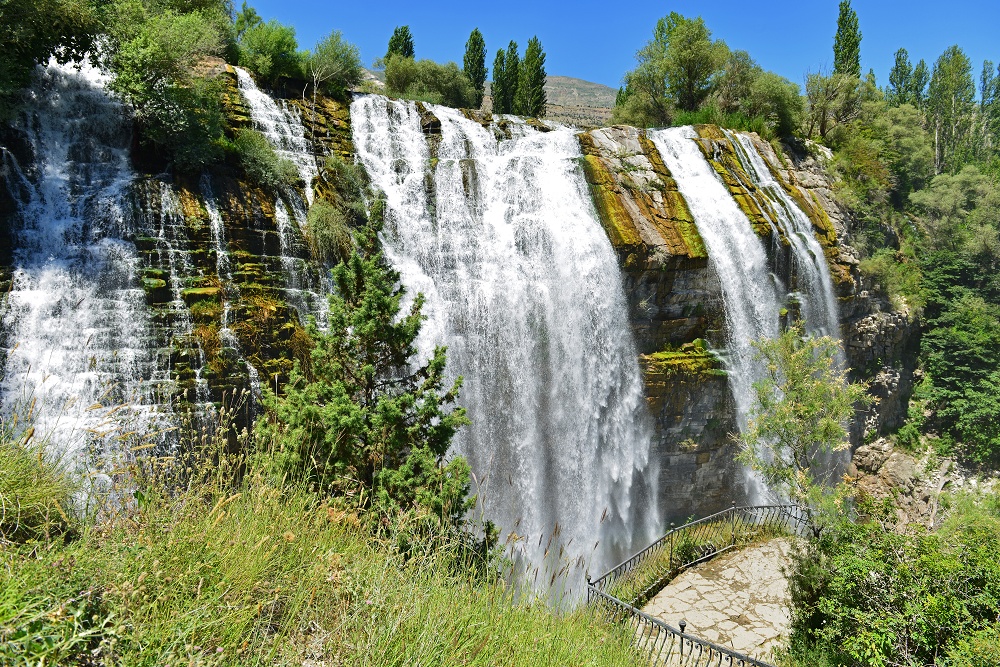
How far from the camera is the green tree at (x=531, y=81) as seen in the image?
41.6 meters

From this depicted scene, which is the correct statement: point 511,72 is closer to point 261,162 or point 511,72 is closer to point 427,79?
point 427,79

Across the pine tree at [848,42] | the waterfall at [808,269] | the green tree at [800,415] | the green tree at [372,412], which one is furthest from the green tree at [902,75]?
the green tree at [372,412]

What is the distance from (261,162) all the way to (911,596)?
1665 cm

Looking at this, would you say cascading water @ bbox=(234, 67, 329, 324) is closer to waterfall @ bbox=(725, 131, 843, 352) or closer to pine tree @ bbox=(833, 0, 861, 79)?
waterfall @ bbox=(725, 131, 843, 352)

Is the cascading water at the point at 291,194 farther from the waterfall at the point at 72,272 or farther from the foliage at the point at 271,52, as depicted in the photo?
the waterfall at the point at 72,272

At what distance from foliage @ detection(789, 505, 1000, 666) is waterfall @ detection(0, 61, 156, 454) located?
40.0ft

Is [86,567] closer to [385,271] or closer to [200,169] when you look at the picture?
[385,271]

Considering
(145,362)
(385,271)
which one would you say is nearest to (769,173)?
(385,271)

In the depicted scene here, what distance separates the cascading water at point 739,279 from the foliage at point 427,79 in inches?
822

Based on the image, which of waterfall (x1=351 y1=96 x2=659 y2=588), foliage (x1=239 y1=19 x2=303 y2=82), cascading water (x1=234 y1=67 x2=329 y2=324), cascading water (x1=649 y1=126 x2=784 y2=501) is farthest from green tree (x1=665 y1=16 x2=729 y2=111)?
cascading water (x1=234 y1=67 x2=329 y2=324)

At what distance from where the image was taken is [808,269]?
19.0 meters

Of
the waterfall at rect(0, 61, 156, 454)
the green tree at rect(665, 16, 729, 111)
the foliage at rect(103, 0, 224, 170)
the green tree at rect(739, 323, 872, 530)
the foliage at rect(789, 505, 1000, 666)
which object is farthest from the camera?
the green tree at rect(665, 16, 729, 111)

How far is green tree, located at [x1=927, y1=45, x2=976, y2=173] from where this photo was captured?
45.8 m

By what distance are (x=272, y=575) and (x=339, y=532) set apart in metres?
0.98
